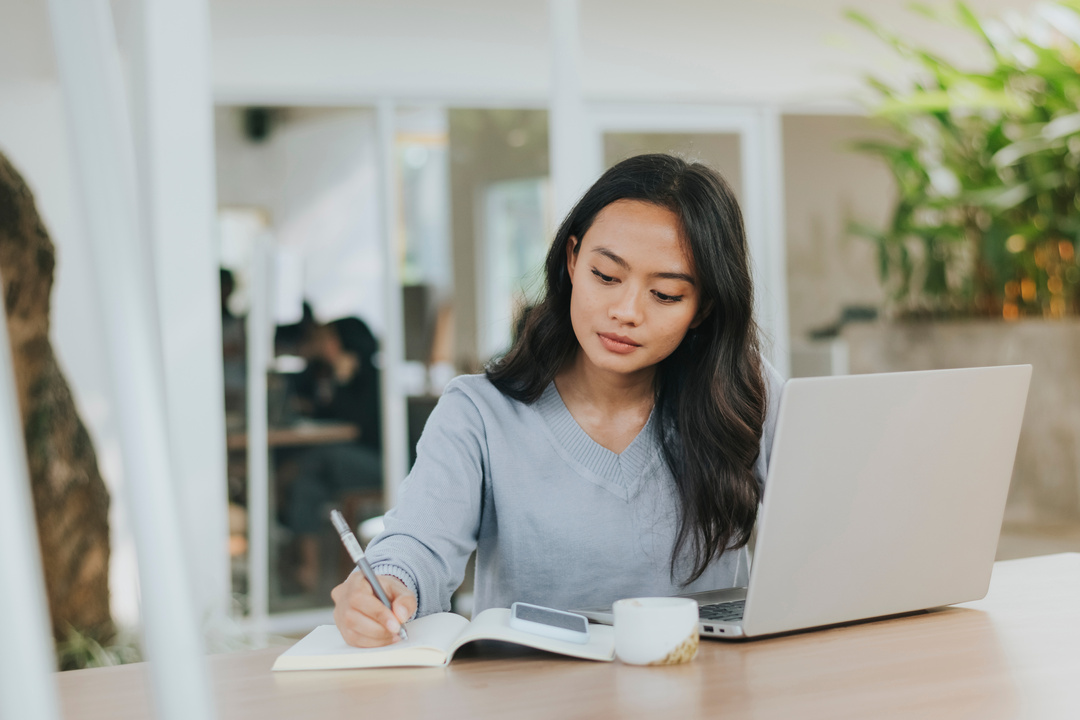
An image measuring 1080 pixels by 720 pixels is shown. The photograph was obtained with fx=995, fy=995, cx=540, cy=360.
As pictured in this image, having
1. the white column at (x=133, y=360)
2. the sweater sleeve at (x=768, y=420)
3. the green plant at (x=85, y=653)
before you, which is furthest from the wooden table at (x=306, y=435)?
the white column at (x=133, y=360)

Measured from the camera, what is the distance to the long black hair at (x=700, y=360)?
145cm

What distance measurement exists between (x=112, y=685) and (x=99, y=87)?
71cm

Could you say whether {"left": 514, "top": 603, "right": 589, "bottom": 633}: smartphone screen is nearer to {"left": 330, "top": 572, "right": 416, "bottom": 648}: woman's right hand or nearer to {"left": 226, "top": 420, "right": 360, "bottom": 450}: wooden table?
{"left": 330, "top": 572, "right": 416, "bottom": 648}: woman's right hand

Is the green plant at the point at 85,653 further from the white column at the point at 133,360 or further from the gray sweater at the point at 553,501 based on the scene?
the white column at the point at 133,360

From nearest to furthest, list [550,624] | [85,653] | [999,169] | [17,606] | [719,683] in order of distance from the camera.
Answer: [17,606], [719,683], [550,624], [85,653], [999,169]

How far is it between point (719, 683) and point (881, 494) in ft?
0.98

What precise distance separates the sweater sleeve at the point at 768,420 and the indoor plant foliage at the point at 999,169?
2.23 metres

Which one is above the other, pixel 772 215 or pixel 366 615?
pixel 772 215

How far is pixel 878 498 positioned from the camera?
109cm

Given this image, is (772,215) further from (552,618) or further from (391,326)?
(552,618)

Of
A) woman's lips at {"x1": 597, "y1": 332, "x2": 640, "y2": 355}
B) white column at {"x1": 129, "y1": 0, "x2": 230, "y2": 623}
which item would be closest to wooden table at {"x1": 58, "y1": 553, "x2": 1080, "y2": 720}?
woman's lips at {"x1": 597, "y1": 332, "x2": 640, "y2": 355}

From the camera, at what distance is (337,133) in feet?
15.3

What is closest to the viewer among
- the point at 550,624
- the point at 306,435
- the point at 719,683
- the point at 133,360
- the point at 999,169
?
the point at 133,360

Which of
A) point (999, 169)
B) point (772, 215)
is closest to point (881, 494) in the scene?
point (999, 169)
